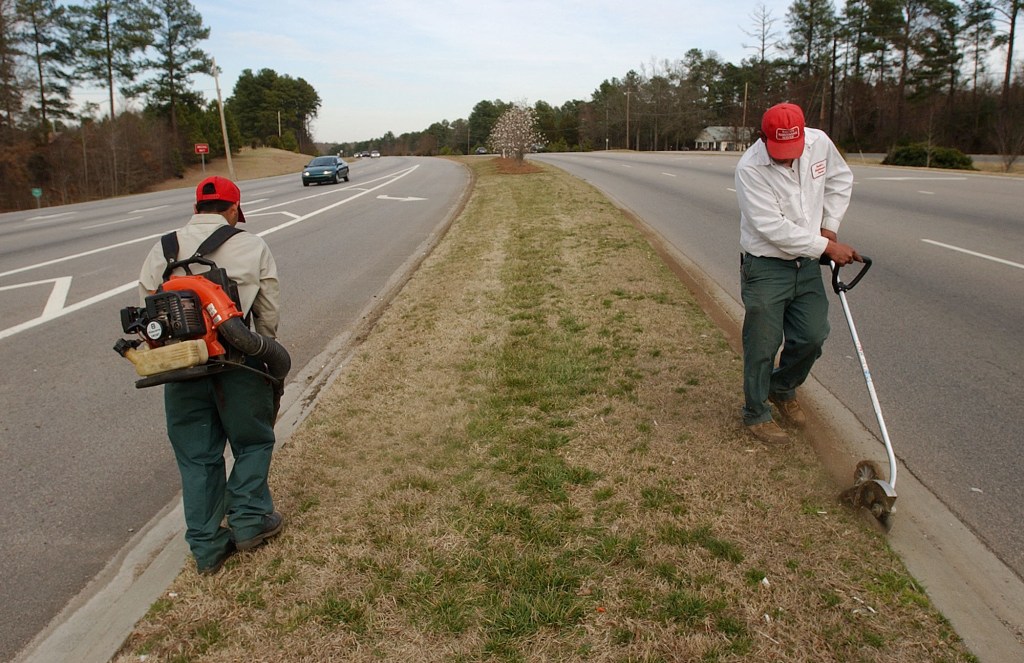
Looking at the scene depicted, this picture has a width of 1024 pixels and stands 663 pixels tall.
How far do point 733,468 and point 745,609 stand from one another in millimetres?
1191

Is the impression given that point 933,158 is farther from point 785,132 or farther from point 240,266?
point 240,266

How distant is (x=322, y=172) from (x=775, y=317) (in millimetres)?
30964

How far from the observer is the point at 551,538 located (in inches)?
130

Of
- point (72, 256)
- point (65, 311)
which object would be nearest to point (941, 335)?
point (65, 311)

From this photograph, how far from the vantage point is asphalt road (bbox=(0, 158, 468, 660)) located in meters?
3.66

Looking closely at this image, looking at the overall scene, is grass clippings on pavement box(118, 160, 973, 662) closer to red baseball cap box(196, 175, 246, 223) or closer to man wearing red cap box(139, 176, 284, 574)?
man wearing red cap box(139, 176, 284, 574)

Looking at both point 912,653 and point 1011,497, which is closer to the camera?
point 912,653

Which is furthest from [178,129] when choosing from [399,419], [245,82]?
[399,419]

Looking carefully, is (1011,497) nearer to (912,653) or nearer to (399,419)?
(912,653)

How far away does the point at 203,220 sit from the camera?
3.33 meters

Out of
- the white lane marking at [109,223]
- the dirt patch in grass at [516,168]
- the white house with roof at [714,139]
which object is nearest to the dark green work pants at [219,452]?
the white lane marking at [109,223]

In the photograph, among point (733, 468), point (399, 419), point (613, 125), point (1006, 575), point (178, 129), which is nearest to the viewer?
point (1006, 575)

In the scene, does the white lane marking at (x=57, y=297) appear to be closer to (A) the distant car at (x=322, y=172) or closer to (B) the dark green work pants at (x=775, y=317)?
(B) the dark green work pants at (x=775, y=317)

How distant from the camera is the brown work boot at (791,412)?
4.42 m
